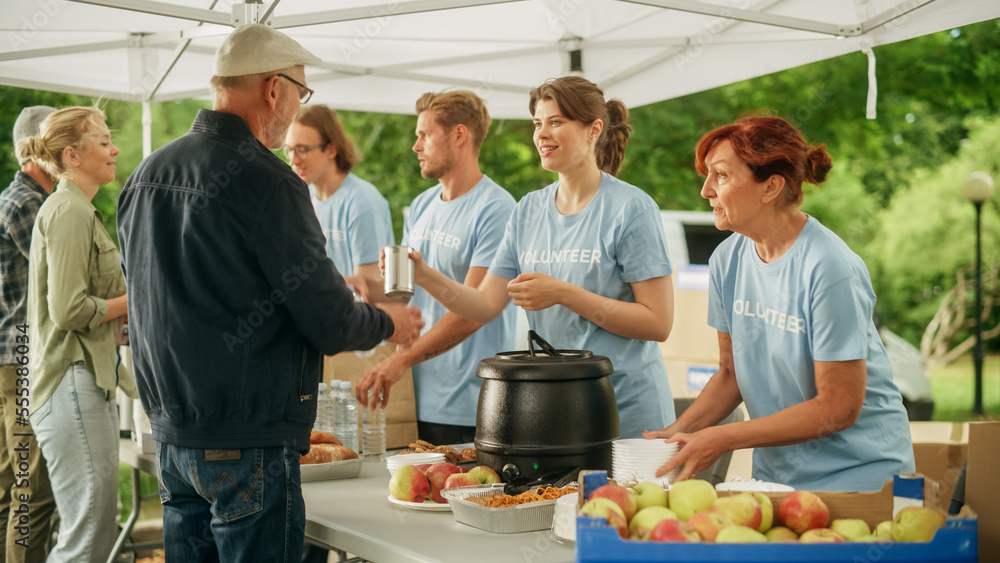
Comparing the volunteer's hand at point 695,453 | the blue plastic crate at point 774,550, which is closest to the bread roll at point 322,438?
the volunteer's hand at point 695,453

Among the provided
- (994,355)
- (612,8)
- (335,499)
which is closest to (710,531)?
(335,499)

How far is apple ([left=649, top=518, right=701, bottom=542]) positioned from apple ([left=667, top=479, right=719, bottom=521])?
119 mm

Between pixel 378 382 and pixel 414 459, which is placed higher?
pixel 378 382

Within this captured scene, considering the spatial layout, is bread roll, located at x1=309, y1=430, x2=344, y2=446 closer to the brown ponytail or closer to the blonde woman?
the blonde woman

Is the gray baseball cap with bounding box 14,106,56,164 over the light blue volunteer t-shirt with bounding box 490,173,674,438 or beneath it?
over

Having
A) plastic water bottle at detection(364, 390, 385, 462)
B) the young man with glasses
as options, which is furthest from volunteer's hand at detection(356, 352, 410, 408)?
the young man with glasses

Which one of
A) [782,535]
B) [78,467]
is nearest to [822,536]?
[782,535]

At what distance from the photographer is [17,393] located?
139 inches

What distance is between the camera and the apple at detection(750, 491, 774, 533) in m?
1.48

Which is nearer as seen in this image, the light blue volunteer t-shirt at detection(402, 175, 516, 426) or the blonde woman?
the blonde woman

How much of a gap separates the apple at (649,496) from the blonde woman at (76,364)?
7.61 feet

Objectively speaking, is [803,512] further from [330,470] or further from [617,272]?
[330,470]

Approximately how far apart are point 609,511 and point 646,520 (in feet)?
0.24

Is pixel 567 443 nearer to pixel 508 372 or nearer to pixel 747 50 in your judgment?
pixel 508 372
